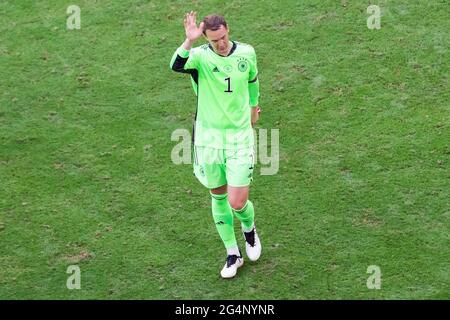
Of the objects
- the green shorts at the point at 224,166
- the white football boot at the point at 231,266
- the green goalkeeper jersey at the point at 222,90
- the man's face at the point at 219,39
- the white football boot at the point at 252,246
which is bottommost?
the white football boot at the point at 231,266

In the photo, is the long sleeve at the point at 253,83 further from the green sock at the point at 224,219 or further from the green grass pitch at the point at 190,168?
the green grass pitch at the point at 190,168

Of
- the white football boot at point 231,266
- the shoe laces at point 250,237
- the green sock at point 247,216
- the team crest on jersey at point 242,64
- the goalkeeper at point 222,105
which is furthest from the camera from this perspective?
the shoe laces at point 250,237

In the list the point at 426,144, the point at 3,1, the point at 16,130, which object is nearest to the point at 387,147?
the point at 426,144

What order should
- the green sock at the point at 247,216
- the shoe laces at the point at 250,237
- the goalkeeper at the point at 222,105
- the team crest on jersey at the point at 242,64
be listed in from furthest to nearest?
the shoe laces at the point at 250,237 → the green sock at the point at 247,216 → the team crest on jersey at the point at 242,64 → the goalkeeper at the point at 222,105

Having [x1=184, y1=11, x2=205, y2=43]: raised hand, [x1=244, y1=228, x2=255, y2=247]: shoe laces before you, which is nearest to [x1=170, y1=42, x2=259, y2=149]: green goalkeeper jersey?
[x1=184, y1=11, x2=205, y2=43]: raised hand

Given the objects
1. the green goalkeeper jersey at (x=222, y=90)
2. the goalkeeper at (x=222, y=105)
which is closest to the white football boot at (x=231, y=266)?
the goalkeeper at (x=222, y=105)

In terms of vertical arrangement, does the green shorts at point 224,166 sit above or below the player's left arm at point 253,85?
below

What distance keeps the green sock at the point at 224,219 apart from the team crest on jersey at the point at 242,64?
113cm

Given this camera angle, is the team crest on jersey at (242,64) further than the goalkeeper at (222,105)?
Yes

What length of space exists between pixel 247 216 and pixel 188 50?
1574 millimetres

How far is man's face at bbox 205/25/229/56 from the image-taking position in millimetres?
7094

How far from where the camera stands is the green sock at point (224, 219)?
7.73 m

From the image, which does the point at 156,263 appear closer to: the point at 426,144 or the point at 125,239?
the point at 125,239

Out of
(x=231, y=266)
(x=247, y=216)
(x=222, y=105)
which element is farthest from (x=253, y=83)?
(x=231, y=266)
